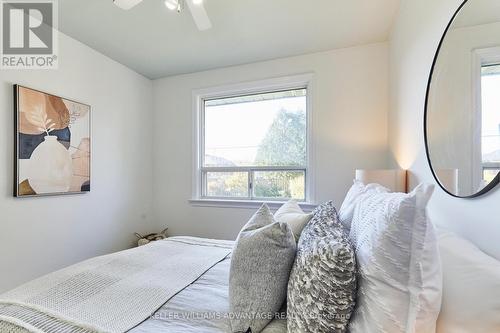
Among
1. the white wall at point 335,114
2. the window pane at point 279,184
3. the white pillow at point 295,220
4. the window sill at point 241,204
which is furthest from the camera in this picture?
the window pane at point 279,184

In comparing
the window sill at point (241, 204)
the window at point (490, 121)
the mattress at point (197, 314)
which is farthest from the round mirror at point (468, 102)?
the window sill at point (241, 204)

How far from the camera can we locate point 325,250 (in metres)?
0.74

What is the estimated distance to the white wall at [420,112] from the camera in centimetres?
88

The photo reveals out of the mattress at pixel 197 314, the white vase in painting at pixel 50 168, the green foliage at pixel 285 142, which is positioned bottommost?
the mattress at pixel 197 314

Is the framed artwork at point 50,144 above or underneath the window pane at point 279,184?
above

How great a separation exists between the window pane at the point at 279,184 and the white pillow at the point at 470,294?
7.08 feet

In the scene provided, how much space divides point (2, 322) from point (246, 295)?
86cm

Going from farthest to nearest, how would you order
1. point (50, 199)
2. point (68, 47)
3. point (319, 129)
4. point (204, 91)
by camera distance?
1. point (204, 91)
2. point (319, 129)
3. point (68, 47)
4. point (50, 199)

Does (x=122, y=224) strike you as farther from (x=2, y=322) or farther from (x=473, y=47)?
(x=473, y=47)

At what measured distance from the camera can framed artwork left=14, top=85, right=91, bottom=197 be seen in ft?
6.59

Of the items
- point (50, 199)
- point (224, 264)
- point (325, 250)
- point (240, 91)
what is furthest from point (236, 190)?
point (325, 250)

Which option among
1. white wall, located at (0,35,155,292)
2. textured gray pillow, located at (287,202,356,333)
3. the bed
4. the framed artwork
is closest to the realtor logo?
white wall, located at (0,35,155,292)

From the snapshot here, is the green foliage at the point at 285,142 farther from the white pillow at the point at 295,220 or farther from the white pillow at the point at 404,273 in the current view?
the white pillow at the point at 404,273

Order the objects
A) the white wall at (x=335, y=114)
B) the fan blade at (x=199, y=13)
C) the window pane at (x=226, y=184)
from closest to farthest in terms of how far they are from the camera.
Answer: the fan blade at (x=199, y=13) → the white wall at (x=335, y=114) → the window pane at (x=226, y=184)
